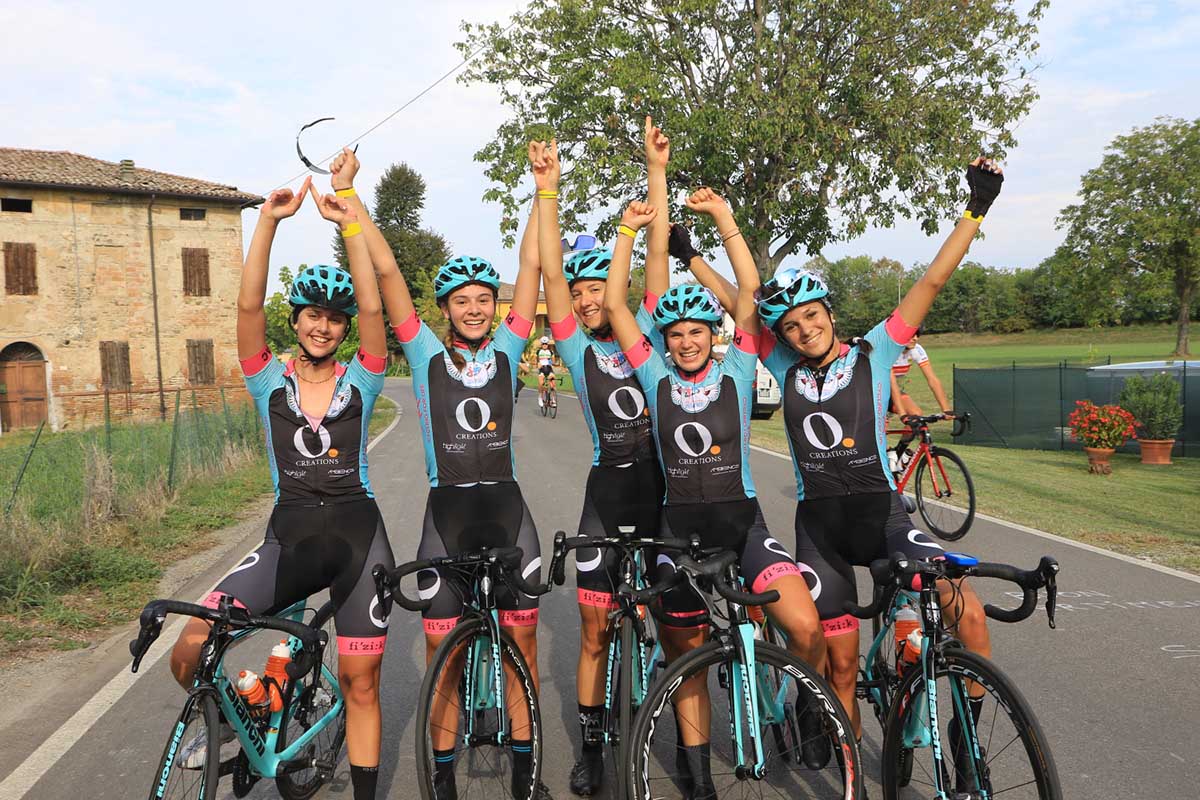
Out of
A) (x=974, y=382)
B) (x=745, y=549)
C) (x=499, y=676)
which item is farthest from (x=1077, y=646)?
(x=974, y=382)

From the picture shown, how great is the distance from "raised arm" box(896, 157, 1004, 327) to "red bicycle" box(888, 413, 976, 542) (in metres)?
5.04

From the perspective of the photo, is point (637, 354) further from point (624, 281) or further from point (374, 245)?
point (374, 245)

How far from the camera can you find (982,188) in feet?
12.5

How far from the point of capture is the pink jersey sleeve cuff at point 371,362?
373 cm

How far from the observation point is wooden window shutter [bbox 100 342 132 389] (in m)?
Answer: 37.1

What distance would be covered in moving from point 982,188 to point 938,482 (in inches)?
225

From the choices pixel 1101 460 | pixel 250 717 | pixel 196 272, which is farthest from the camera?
pixel 196 272

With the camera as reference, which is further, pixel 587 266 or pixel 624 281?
pixel 587 266

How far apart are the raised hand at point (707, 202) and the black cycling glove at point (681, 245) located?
222mm

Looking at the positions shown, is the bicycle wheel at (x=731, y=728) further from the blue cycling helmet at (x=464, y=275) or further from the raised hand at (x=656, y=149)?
the raised hand at (x=656, y=149)

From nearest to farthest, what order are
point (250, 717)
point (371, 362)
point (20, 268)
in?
point (250, 717)
point (371, 362)
point (20, 268)

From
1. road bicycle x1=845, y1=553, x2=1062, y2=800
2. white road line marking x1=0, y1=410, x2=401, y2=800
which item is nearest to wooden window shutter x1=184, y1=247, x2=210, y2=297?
white road line marking x1=0, y1=410, x2=401, y2=800

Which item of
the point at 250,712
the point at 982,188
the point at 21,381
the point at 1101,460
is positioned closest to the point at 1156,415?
the point at 1101,460

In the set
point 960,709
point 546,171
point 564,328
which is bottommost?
point 960,709
